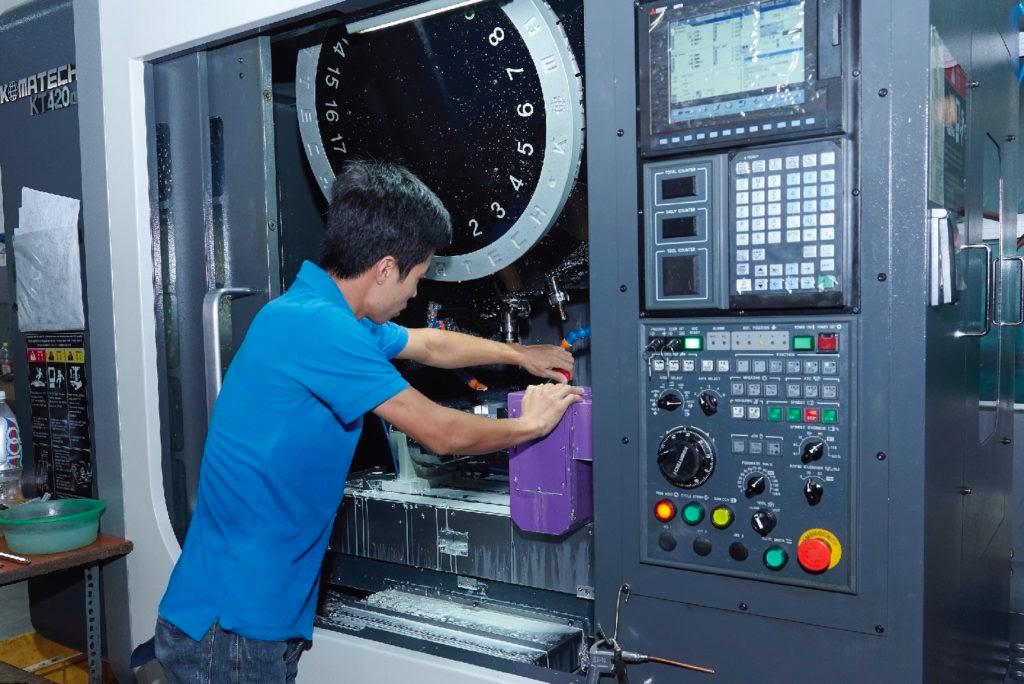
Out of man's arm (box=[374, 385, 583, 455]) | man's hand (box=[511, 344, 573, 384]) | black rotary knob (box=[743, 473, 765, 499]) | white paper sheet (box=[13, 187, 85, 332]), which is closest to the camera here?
black rotary knob (box=[743, 473, 765, 499])

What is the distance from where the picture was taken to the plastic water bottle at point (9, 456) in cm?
222

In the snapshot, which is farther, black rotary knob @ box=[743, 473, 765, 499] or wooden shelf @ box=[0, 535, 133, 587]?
wooden shelf @ box=[0, 535, 133, 587]

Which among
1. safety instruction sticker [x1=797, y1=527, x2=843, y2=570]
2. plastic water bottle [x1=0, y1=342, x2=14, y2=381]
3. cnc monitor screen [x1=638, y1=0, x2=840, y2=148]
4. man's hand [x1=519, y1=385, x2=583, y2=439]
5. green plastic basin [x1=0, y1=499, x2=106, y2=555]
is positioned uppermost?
cnc monitor screen [x1=638, y1=0, x2=840, y2=148]

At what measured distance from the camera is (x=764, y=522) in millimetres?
1195

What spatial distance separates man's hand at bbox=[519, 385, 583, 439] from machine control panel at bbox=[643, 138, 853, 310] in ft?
0.80

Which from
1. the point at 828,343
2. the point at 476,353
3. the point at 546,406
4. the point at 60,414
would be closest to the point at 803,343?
the point at 828,343

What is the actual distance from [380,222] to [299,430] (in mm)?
416

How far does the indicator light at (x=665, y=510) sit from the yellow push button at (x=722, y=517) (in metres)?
0.07

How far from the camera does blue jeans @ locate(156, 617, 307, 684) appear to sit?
4.73 feet

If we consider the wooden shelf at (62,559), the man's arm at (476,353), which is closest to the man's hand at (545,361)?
the man's arm at (476,353)

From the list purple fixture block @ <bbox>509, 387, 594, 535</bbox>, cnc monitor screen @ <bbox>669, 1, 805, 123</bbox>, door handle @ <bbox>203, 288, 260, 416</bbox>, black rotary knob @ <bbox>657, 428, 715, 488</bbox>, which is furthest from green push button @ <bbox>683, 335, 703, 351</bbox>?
door handle @ <bbox>203, 288, 260, 416</bbox>

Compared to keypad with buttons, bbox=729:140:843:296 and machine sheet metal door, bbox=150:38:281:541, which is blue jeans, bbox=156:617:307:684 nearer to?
machine sheet metal door, bbox=150:38:281:541

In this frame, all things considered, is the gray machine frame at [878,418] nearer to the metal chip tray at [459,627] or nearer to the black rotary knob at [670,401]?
the black rotary knob at [670,401]

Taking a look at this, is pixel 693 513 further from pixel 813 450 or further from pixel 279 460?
A: pixel 279 460
